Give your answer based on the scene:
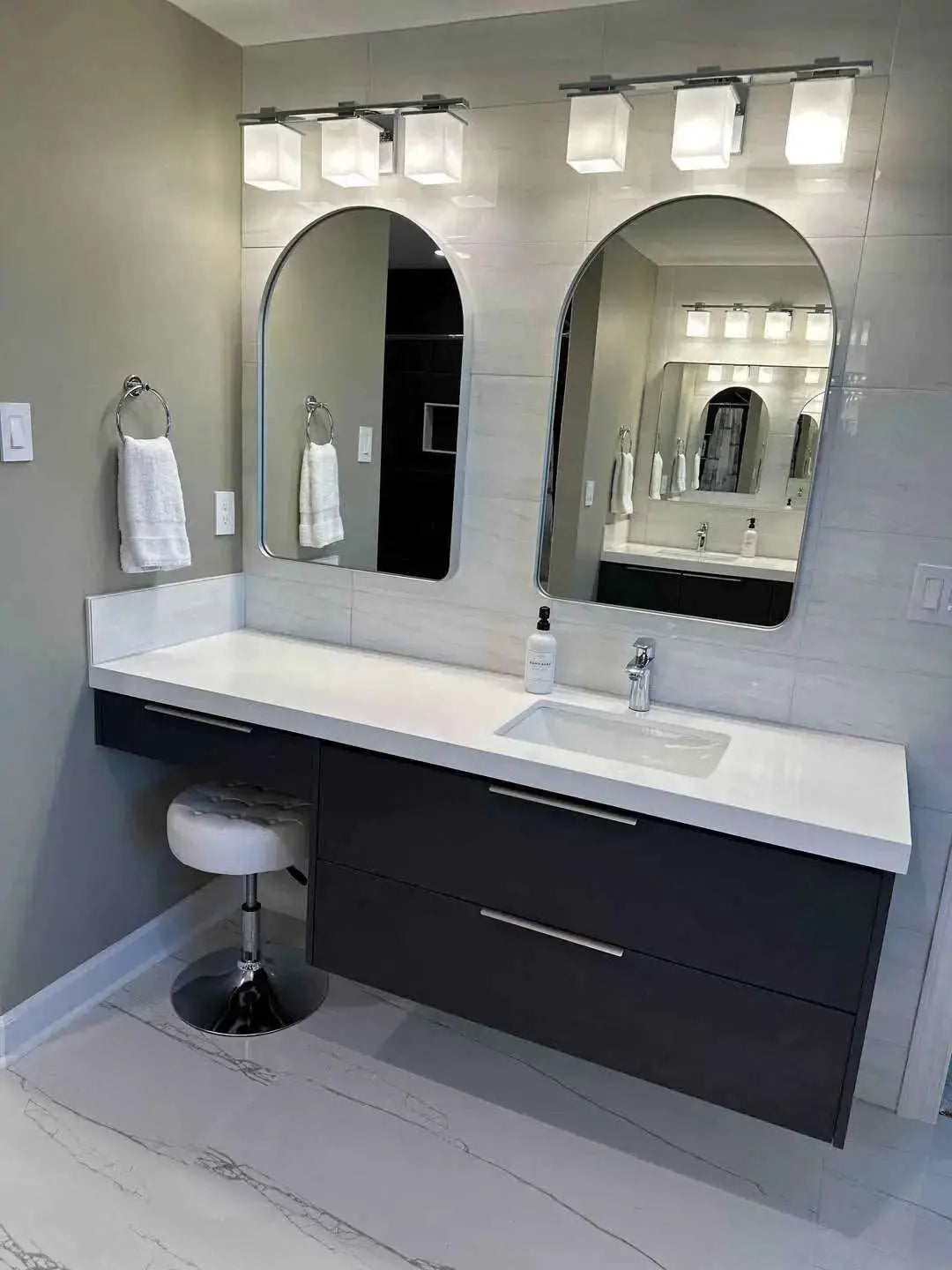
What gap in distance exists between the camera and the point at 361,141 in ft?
6.42

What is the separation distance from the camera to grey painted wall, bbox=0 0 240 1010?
1683 mm

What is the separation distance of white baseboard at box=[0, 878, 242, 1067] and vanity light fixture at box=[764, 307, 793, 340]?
2.06 meters

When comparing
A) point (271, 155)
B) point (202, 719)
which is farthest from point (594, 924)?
point (271, 155)

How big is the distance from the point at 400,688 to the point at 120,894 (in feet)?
3.09

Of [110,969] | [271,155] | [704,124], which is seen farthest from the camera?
[110,969]

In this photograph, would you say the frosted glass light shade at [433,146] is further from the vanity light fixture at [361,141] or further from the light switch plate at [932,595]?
the light switch plate at [932,595]

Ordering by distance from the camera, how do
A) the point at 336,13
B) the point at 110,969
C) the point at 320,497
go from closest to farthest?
the point at 336,13 < the point at 110,969 < the point at 320,497

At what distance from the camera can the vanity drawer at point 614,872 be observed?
1.39 metres

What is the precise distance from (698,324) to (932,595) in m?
0.74

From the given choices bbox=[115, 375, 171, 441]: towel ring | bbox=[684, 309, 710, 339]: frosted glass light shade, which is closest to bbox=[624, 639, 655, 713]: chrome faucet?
bbox=[684, 309, 710, 339]: frosted glass light shade

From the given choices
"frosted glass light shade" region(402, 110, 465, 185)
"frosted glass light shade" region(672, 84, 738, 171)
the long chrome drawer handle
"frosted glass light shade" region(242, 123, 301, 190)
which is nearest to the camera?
the long chrome drawer handle

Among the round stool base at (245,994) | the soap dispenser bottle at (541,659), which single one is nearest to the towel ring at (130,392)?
the soap dispenser bottle at (541,659)

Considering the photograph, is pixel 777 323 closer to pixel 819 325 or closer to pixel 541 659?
pixel 819 325

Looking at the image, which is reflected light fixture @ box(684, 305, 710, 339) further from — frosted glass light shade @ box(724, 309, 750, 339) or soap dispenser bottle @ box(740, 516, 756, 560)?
soap dispenser bottle @ box(740, 516, 756, 560)
